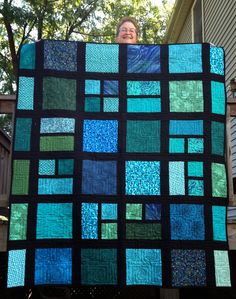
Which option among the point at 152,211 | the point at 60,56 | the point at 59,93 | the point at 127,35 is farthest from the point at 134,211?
the point at 127,35

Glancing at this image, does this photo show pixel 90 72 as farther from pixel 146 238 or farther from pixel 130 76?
A: pixel 146 238

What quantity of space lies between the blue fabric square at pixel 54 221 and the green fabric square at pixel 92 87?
0.78m

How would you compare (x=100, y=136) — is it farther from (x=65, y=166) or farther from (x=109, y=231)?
(x=109, y=231)

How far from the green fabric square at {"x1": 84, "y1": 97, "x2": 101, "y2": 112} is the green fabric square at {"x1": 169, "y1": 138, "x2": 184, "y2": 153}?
0.54m

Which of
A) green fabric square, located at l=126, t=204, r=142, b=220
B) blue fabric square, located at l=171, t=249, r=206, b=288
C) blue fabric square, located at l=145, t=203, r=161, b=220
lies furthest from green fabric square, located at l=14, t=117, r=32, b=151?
blue fabric square, located at l=171, t=249, r=206, b=288

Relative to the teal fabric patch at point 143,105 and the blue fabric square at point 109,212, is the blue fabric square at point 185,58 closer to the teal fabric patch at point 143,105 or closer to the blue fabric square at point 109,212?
the teal fabric patch at point 143,105

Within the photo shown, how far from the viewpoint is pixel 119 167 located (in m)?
2.71

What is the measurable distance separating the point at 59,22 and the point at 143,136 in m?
10.9

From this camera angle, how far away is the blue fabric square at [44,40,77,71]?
284 cm

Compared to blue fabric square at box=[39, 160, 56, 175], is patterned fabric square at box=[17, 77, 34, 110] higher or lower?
higher

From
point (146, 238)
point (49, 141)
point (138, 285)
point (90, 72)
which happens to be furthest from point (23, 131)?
point (138, 285)

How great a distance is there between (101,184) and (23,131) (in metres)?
0.63

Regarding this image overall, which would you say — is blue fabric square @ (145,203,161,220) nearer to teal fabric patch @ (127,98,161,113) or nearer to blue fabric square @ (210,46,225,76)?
teal fabric patch @ (127,98,161,113)

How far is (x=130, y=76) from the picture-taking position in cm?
286
